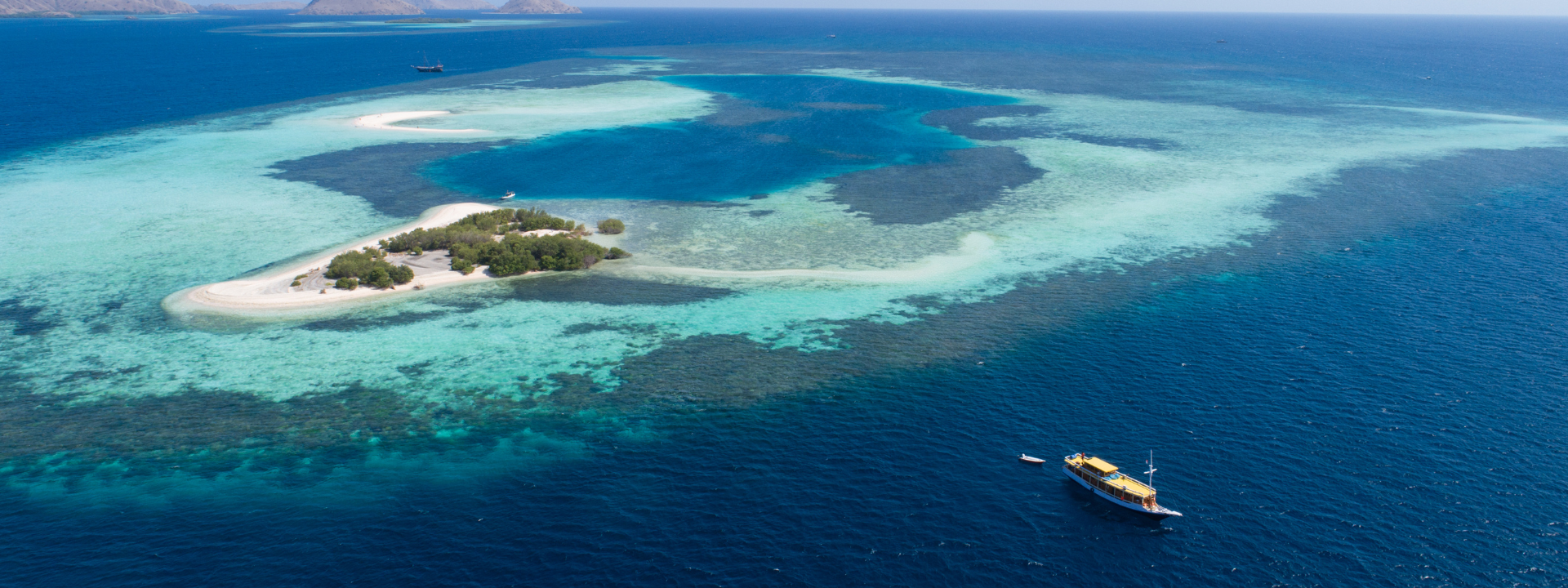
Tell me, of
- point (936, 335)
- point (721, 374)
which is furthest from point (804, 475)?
point (936, 335)

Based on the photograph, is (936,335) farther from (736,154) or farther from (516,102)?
(516,102)

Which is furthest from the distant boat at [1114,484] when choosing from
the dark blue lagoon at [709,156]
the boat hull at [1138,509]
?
the dark blue lagoon at [709,156]

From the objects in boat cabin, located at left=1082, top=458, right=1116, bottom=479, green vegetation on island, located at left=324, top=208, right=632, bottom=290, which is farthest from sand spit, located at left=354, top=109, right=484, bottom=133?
boat cabin, located at left=1082, top=458, right=1116, bottom=479

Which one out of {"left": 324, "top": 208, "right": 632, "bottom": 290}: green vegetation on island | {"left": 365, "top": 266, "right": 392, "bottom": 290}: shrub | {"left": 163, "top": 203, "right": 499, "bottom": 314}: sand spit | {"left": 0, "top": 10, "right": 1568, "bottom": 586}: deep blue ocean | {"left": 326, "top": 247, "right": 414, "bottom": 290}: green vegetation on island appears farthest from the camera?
{"left": 324, "top": 208, "right": 632, "bottom": 290}: green vegetation on island

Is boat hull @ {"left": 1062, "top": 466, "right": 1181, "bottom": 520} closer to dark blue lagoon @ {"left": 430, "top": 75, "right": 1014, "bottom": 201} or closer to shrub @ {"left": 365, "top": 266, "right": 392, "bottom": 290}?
shrub @ {"left": 365, "top": 266, "right": 392, "bottom": 290}

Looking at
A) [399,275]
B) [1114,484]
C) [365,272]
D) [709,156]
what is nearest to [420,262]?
[399,275]

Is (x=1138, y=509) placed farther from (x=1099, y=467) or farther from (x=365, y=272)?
(x=365, y=272)
